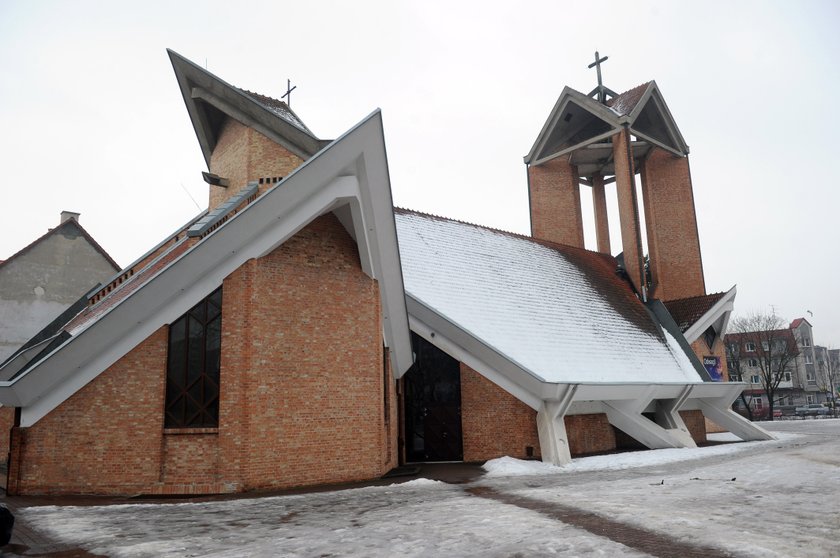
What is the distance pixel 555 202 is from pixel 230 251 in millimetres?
20607

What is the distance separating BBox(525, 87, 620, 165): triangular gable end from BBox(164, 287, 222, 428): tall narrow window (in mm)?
20680

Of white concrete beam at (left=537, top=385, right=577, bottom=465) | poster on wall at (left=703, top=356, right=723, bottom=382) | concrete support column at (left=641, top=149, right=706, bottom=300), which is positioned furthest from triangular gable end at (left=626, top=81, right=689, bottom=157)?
white concrete beam at (left=537, top=385, right=577, bottom=465)

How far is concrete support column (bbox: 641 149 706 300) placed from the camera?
86.0ft

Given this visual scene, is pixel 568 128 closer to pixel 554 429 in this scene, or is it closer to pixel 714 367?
pixel 714 367

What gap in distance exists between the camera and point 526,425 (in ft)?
46.8

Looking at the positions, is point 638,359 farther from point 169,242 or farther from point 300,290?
point 169,242

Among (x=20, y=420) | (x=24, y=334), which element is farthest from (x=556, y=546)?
(x=24, y=334)

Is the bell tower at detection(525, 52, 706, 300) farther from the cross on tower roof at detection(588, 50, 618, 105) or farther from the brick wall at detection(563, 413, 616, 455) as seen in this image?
the brick wall at detection(563, 413, 616, 455)

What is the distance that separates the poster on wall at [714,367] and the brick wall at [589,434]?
377 inches

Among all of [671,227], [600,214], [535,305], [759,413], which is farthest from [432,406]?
[759,413]

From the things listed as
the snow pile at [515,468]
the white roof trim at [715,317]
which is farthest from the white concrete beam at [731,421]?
the snow pile at [515,468]

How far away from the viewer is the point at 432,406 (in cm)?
1535

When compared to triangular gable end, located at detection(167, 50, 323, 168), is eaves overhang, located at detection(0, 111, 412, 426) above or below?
below

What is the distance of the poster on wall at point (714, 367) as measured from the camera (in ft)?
79.6
